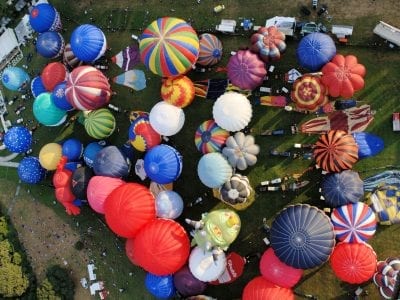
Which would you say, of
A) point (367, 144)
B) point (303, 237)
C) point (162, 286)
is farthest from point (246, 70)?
point (162, 286)

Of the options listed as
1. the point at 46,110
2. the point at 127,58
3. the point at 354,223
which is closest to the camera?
the point at 354,223

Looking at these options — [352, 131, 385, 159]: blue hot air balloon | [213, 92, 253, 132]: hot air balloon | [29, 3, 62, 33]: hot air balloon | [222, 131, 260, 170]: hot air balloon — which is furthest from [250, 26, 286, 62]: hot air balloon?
[29, 3, 62, 33]: hot air balloon

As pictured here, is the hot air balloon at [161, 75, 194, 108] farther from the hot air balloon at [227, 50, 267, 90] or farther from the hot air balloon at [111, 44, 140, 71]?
the hot air balloon at [111, 44, 140, 71]

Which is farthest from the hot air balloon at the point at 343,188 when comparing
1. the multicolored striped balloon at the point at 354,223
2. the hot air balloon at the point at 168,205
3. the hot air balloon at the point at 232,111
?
the hot air balloon at the point at 168,205

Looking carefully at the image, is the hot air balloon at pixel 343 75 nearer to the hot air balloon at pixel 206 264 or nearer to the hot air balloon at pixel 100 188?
the hot air balloon at pixel 206 264

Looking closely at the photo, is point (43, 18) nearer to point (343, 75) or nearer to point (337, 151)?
point (343, 75)

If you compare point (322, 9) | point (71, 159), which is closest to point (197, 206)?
point (71, 159)
